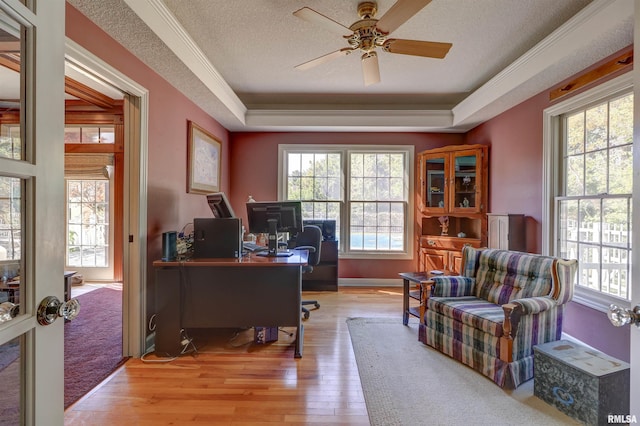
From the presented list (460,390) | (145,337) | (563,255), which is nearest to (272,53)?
(145,337)

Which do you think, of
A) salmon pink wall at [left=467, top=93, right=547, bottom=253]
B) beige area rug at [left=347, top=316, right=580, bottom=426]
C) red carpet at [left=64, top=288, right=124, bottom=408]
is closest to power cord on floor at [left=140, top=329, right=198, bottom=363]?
red carpet at [left=64, top=288, right=124, bottom=408]

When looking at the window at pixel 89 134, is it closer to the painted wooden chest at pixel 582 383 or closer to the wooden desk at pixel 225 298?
the wooden desk at pixel 225 298

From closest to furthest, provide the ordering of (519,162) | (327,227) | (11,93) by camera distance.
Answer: (11,93) → (519,162) → (327,227)

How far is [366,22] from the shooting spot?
2.14 m

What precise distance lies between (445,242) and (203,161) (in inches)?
131

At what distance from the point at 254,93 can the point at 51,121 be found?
11.6 ft

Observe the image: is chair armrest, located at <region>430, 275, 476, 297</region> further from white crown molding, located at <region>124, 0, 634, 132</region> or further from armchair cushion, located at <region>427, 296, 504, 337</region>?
white crown molding, located at <region>124, 0, 634, 132</region>

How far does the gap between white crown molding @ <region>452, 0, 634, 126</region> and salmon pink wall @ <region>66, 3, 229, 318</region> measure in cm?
329

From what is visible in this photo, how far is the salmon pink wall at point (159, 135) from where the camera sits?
2.09 m

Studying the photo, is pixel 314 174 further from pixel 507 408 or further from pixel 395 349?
pixel 507 408

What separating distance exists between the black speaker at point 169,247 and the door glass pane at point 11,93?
1.90 meters

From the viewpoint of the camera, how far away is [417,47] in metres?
2.33

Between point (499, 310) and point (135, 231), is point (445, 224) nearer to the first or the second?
point (499, 310)

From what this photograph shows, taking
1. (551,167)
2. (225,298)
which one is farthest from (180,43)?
(551,167)
